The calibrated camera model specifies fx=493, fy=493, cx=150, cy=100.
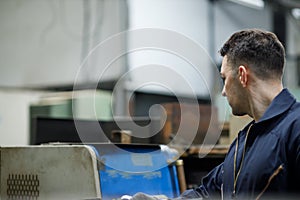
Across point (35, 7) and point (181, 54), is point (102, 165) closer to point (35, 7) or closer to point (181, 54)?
point (181, 54)

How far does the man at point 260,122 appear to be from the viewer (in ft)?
3.97

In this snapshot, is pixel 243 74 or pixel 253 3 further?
pixel 253 3

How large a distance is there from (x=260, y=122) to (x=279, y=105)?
2.6 inches

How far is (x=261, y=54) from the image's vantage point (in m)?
1.33

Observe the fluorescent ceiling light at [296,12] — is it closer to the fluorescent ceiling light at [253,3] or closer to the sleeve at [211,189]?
the fluorescent ceiling light at [253,3]

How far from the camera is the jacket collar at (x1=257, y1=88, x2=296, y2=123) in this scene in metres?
1.28

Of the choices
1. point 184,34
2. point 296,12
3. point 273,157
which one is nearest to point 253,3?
point 296,12

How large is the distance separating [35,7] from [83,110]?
1012mm

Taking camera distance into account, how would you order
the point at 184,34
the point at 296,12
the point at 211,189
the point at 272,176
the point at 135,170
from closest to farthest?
the point at 272,176
the point at 211,189
the point at 135,170
the point at 184,34
the point at 296,12

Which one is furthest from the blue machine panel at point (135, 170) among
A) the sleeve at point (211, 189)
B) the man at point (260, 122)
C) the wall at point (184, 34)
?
the wall at point (184, 34)

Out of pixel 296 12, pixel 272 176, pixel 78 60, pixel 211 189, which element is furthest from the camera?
pixel 296 12

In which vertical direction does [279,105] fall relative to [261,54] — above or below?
below

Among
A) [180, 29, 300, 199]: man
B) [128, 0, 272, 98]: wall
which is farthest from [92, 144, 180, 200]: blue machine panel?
[128, 0, 272, 98]: wall

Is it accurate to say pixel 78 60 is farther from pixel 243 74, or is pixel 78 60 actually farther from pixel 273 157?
pixel 273 157
